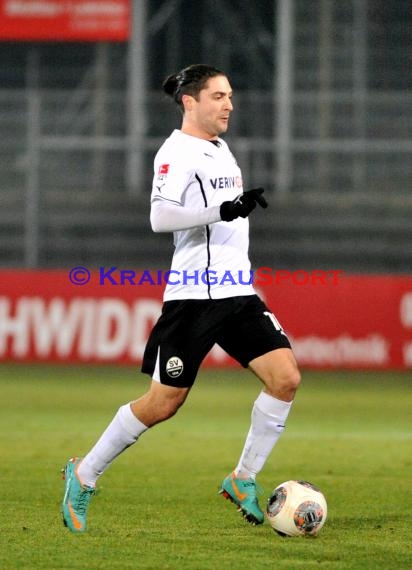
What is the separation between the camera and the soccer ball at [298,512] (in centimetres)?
686

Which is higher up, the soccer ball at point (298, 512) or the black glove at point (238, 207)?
the black glove at point (238, 207)

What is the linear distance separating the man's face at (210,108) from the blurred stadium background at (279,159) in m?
12.2

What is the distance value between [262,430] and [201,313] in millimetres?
714

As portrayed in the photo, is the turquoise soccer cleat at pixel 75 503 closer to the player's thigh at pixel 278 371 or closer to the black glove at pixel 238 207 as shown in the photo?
the player's thigh at pixel 278 371

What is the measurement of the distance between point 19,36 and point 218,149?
50.8 feet

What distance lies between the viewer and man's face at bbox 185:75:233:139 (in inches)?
292

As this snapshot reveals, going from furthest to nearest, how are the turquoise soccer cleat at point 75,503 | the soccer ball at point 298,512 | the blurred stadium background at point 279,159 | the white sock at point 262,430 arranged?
1. the blurred stadium background at point 279,159
2. the white sock at point 262,430
3. the turquoise soccer cleat at point 75,503
4. the soccer ball at point 298,512

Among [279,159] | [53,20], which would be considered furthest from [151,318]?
[53,20]

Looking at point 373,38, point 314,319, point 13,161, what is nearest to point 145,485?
point 314,319

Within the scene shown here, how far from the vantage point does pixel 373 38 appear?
21.4 m

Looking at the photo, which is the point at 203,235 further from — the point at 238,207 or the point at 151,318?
the point at 151,318

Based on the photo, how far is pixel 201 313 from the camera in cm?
723

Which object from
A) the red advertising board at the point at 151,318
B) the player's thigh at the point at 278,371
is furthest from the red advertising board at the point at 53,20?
the player's thigh at the point at 278,371

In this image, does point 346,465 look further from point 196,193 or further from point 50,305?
point 50,305
